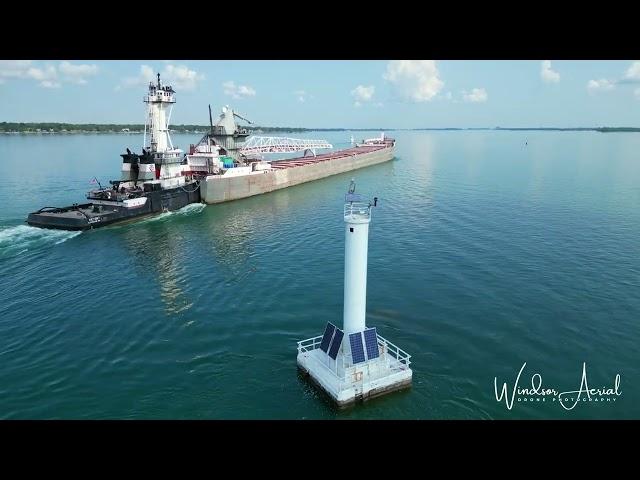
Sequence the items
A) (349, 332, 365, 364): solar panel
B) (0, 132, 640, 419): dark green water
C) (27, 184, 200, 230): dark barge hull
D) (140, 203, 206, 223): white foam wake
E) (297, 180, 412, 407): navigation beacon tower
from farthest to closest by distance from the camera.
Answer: (140, 203, 206, 223): white foam wake
(27, 184, 200, 230): dark barge hull
(0, 132, 640, 419): dark green water
(349, 332, 365, 364): solar panel
(297, 180, 412, 407): navigation beacon tower

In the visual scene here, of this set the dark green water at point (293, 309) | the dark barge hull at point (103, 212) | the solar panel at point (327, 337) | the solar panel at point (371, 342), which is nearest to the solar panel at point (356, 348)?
the solar panel at point (371, 342)

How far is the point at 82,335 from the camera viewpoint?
93.8ft

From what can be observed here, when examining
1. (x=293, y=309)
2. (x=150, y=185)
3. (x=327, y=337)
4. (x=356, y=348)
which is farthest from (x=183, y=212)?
(x=356, y=348)

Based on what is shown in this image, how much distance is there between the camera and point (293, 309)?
32.0 meters

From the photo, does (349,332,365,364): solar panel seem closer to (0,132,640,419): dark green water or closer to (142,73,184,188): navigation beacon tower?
(0,132,640,419): dark green water

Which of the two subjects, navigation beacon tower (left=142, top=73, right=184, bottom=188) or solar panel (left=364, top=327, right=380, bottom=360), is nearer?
solar panel (left=364, top=327, right=380, bottom=360)

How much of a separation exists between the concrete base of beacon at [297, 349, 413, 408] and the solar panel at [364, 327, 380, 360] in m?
0.47

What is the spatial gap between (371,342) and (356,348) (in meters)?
0.87

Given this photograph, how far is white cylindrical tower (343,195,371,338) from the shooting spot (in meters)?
21.4

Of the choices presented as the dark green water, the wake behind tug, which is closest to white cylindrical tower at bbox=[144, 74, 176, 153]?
the wake behind tug

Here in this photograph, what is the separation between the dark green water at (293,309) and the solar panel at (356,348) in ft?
7.31

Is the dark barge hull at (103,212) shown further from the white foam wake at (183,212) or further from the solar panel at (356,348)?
the solar panel at (356,348)
